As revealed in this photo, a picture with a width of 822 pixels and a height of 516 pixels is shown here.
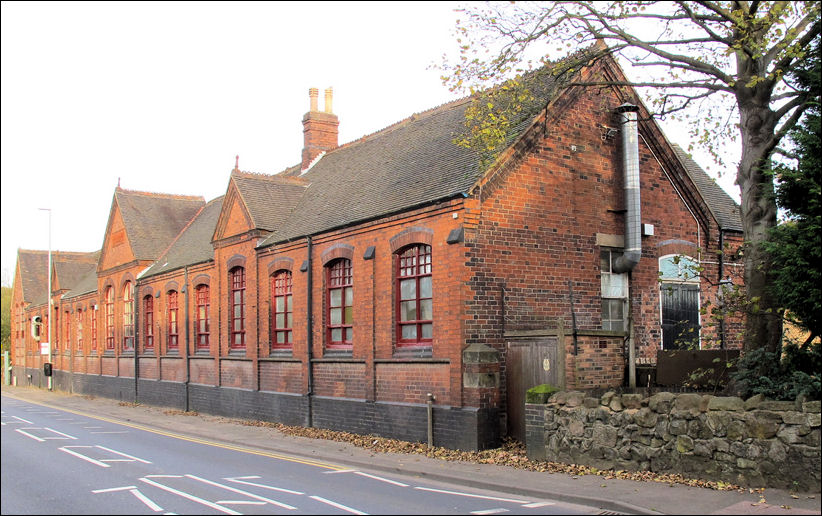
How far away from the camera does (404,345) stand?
56.8 ft

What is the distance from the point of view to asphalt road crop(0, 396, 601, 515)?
9922mm

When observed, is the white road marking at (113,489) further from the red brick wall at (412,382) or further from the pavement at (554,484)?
the red brick wall at (412,382)

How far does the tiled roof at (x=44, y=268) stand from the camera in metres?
49.2

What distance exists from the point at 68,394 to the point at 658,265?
3539 cm

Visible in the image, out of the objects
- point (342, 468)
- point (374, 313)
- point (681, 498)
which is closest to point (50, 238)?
point (374, 313)

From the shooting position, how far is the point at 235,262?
25031 millimetres

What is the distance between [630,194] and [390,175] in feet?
20.9

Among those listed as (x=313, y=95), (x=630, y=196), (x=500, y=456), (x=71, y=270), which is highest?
(x=313, y=95)

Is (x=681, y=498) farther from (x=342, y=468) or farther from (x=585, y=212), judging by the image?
(x=585, y=212)

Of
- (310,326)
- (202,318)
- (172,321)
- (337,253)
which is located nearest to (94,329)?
(172,321)

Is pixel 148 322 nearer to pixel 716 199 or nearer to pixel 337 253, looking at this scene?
pixel 337 253

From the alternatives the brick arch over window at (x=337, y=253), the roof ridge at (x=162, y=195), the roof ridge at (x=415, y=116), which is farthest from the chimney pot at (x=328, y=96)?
the brick arch over window at (x=337, y=253)

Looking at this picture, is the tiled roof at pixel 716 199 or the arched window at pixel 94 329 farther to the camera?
the arched window at pixel 94 329

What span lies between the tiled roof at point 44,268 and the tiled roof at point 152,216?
13311mm
